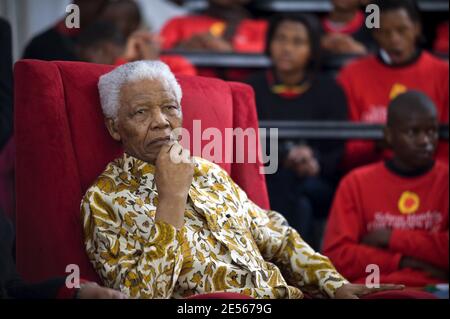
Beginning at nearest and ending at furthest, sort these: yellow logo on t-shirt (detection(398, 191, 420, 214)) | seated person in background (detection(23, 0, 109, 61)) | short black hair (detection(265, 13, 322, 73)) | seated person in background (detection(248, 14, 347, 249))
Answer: yellow logo on t-shirt (detection(398, 191, 420, 214))
seated person in background (detection(248, 14, 347, 249))
seated person in background (detection(23, 0, 109, 61))
short black hair (detection(265, 13, 322, 73))

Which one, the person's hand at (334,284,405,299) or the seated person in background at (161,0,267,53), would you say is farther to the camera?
the seated person in background at (161,0,267,53)

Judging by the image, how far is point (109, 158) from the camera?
2477 mm

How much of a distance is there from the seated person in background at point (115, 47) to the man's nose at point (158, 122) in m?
1.48

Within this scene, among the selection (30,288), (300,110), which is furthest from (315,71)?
(30,288)

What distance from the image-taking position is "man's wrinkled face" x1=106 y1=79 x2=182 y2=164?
2.39 metres

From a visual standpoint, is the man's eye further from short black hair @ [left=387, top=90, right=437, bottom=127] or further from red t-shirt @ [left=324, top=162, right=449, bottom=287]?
short black hair @ [left=387, top=90, right=437, bottom=127]

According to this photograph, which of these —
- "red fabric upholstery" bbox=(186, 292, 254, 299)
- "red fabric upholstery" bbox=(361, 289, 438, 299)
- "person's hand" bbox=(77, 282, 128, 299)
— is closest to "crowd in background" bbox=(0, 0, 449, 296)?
"red fabric upholstery" bbox=(361, 289, 438, 299)

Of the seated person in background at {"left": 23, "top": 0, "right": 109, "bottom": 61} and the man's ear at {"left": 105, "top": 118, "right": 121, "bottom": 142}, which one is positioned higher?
the seated person in background at {"left": 23, "top": 0, "right": 109, "bottom": 61}

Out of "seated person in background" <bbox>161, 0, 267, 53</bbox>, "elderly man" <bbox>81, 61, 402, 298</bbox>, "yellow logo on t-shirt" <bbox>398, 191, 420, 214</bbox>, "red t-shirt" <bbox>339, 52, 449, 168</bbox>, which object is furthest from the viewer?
"seated person in background" <bbox>161, 0, 267, 53</bbox>

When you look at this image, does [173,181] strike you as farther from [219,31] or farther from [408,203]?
[219,31]

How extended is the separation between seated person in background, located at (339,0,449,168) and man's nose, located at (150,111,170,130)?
1.87m

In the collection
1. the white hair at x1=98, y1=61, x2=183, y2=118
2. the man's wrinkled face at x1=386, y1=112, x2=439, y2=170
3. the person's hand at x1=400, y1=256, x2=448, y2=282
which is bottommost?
the person's hand at x1=400, y1=256, x2=448, y2=282

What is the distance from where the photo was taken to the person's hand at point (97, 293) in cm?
209
